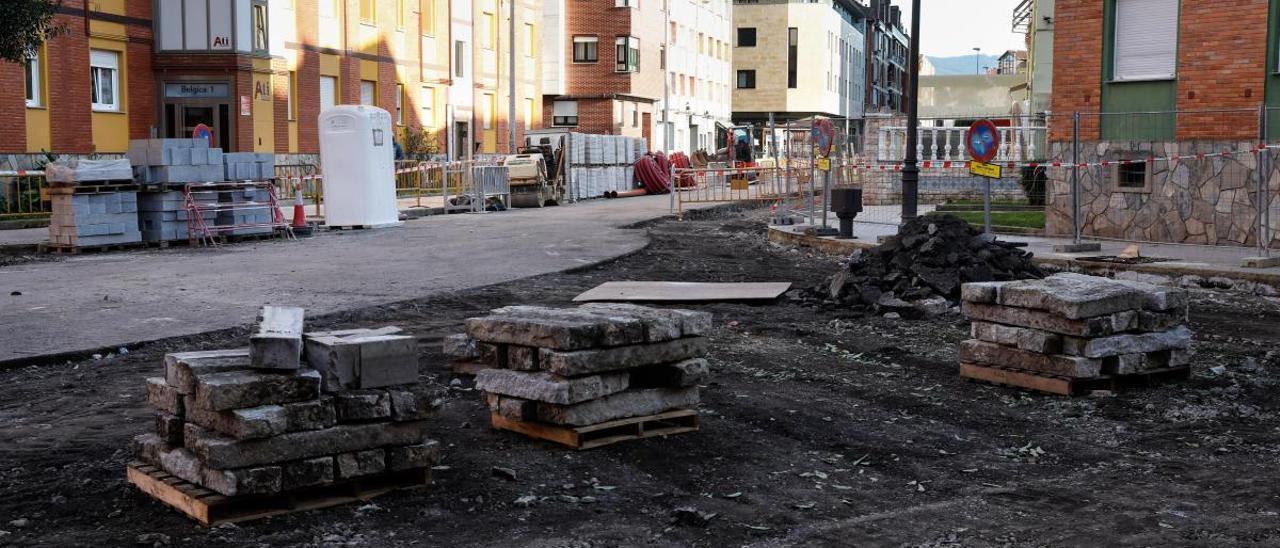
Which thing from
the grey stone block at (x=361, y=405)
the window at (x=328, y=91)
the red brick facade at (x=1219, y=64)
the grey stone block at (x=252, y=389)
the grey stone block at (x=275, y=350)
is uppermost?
the window at (x=328, y=91)

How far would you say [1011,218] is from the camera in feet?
84.1

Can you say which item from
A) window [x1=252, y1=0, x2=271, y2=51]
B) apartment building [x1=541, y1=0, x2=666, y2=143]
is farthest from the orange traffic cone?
apartment building [x1=541, y1=0, x2=666, y2=143]

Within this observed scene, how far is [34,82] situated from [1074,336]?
28.8 m

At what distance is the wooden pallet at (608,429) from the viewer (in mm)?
7293

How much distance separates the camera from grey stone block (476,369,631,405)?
720 centimetres

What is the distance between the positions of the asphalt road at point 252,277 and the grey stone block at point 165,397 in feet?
13.5

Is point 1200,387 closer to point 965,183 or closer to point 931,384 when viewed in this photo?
point 931,384

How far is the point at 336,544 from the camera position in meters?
5.64

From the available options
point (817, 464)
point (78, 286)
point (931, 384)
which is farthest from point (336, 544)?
point (78, 286)

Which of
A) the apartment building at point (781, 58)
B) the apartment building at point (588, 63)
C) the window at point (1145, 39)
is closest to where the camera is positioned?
the window at point (1145, 39)

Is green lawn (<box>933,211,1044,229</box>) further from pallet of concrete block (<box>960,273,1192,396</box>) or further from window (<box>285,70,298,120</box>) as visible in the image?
window (<box>285,70,298,120</box>)

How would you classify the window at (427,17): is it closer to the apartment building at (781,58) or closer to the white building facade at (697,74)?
the white building facade at (697,74)

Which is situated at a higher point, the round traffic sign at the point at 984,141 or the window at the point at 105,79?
the window at the point at 105,79

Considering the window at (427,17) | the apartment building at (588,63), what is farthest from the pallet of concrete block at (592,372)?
the apartment building at (588,63)
